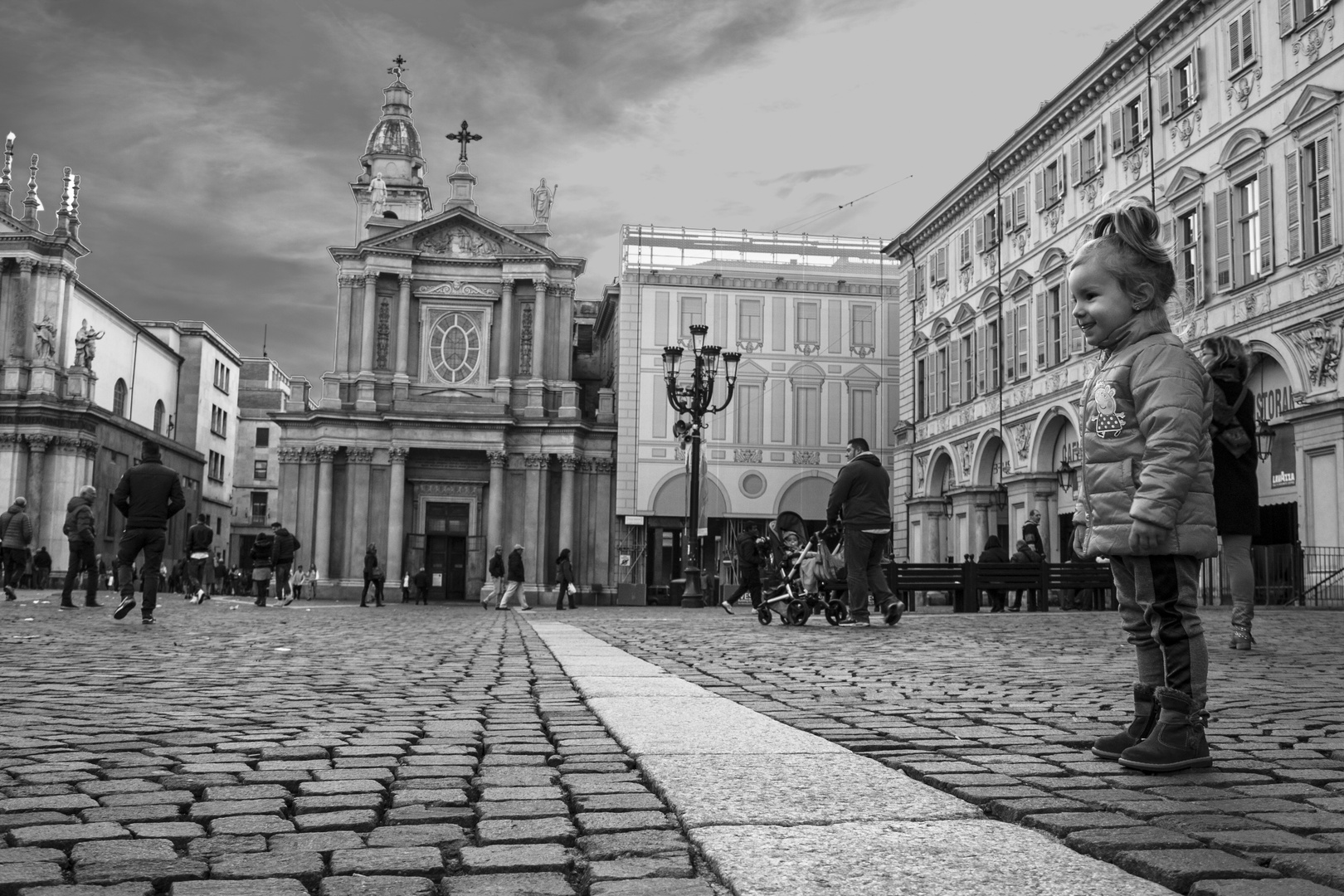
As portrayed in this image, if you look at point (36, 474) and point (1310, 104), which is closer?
point (1310, 104)

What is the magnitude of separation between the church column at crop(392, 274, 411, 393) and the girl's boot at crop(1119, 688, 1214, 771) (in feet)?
153

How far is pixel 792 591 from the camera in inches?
634

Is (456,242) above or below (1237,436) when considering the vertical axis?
above

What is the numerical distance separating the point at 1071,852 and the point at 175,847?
206 cm

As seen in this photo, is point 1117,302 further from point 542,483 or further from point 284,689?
point 542,483

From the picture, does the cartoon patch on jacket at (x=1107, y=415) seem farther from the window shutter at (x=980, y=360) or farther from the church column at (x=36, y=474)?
the church column at (x=36, y=474)

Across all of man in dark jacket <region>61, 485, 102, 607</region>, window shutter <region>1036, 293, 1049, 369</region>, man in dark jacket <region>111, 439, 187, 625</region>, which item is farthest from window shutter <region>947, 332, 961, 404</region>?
man in dark jacket <region>111, 439, 187, 625</region>

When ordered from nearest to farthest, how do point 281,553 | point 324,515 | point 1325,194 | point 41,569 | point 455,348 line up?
point 1325,194 < point 281,553 < point 41,569 < point 324,515 < point 455,348

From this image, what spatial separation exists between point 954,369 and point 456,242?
809 inches

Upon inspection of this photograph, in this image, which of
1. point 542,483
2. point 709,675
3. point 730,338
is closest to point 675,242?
point 730,338

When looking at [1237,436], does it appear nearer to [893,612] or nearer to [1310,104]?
[893,612]

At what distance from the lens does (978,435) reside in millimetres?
37188

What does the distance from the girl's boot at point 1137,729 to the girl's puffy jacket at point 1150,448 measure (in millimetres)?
487

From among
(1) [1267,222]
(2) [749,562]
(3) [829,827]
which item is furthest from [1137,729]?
(1) [1267,222]
